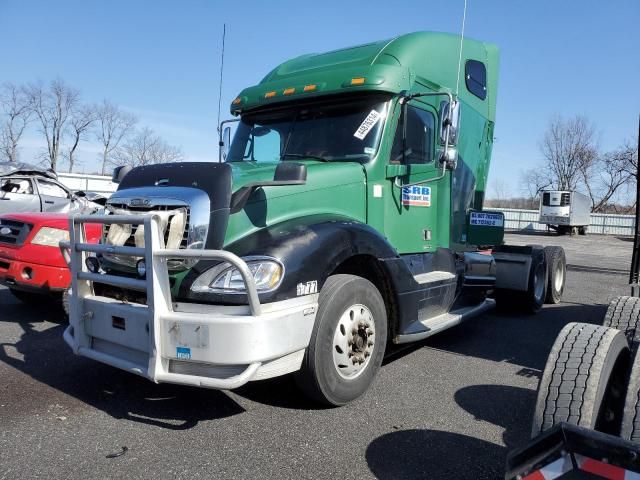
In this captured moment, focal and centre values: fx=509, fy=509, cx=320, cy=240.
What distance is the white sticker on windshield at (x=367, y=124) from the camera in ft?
14.4

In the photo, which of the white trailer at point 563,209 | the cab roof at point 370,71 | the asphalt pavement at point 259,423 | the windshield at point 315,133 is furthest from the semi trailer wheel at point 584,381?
the white trailer at point 563,209

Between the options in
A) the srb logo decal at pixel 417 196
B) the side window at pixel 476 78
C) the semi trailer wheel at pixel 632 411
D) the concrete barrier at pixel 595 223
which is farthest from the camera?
the concrete barrier at pixel 595 223

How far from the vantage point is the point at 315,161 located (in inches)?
170

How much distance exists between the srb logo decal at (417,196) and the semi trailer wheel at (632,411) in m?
2.61

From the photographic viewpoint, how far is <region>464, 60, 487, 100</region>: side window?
587cm

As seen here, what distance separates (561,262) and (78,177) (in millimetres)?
38384

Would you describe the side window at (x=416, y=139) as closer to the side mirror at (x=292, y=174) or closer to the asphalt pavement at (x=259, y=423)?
the side mirror at (x=292, y=174)

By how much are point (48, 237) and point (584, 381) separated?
5.23 m

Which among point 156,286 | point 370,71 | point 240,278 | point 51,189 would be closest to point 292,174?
point 240,278

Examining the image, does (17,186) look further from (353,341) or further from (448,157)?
(353,341)

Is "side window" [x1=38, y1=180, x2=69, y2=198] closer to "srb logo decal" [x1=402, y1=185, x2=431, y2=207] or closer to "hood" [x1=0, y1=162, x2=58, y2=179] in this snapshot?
"hood" [x1=0, y1=162, x2=58, y2=179]

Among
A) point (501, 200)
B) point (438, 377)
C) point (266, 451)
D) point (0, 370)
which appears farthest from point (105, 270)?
point (501, 200)

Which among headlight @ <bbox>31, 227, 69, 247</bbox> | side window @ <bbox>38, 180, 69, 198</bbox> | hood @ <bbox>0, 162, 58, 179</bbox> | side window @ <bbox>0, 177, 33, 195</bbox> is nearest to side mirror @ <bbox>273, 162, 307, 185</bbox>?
headlight @ <bbox>31, 227, 69, 247</bbox>

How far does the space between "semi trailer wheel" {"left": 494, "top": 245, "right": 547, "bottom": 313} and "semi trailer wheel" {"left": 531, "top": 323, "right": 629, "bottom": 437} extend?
178 inches
